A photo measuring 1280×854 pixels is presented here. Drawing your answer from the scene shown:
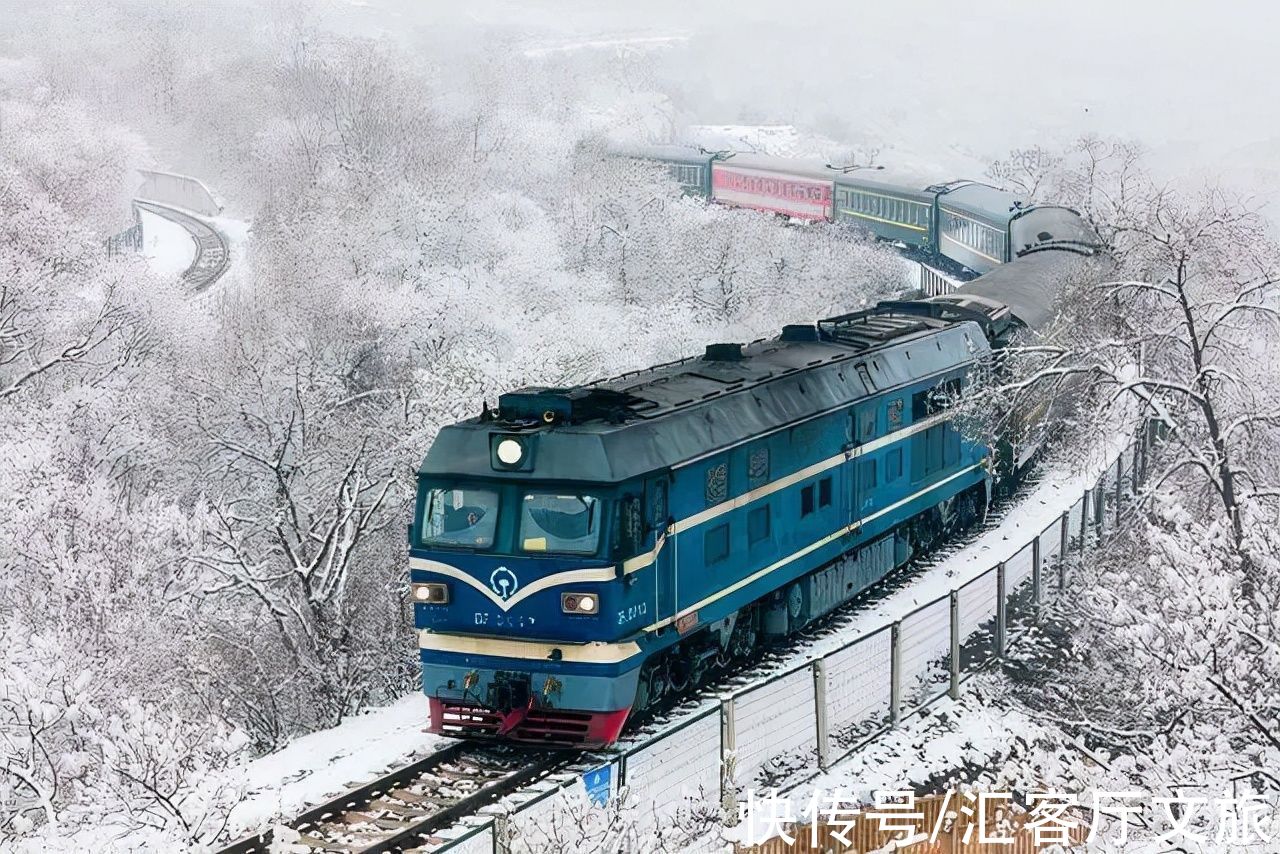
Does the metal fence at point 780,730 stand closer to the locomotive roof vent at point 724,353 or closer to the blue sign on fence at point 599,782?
the blue sign on fence at point 599,782

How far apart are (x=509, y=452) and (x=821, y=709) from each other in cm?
441

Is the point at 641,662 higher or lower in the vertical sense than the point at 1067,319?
lower

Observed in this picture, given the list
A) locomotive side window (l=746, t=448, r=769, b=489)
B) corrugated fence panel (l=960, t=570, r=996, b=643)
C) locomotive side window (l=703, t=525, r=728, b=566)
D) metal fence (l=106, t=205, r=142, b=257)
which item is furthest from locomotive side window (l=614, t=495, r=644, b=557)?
metal fence (l=106, t=205, r=142, b=257)

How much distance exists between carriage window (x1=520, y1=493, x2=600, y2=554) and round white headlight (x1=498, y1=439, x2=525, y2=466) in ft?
1.45

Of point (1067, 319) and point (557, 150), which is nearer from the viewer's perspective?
point (1067, 319)

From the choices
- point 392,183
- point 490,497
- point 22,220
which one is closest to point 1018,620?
point 490,497

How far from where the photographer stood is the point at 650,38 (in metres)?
188

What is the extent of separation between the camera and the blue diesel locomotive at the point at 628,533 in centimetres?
1631

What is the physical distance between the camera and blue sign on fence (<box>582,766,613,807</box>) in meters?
14.6

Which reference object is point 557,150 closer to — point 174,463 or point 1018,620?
point 174,463

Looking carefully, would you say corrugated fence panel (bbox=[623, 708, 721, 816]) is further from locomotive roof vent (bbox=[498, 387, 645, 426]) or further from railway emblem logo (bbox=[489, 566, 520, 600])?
locomotive roof vent (bbox=[498, 387, 645, 426])

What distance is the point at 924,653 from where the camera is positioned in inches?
768

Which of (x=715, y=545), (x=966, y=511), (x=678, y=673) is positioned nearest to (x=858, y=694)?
(x=678, y=673)

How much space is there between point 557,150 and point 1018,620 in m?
75.3
